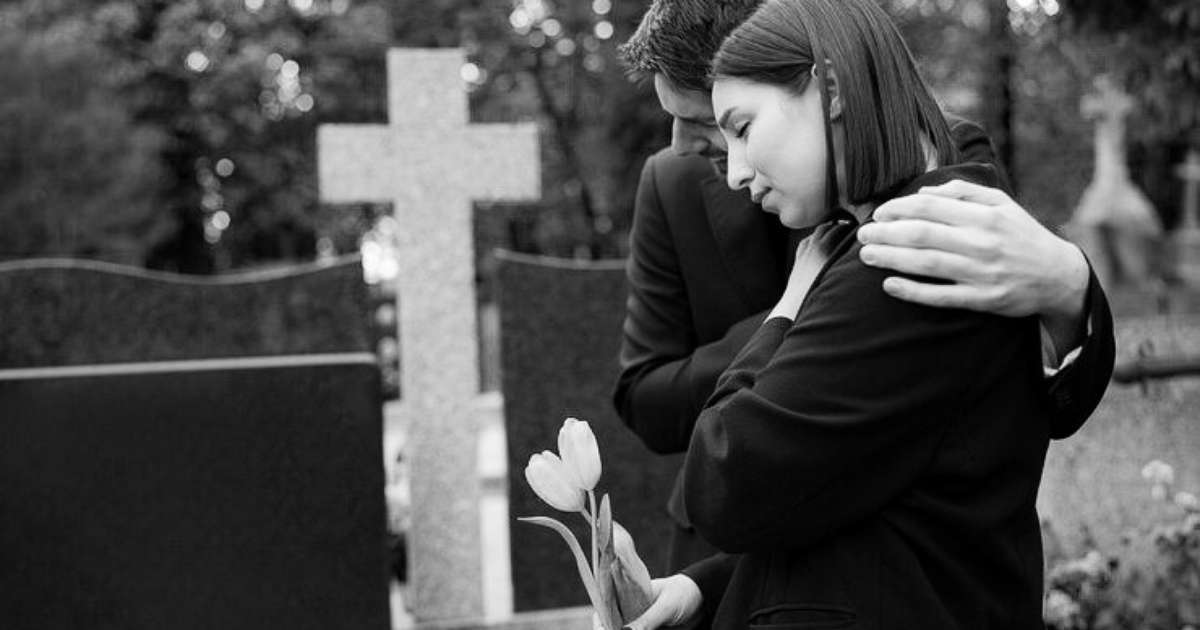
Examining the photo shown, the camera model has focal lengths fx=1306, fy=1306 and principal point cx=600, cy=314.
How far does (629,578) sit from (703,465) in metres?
0.24

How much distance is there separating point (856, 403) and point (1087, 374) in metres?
0.33

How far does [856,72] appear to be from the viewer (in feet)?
4.63

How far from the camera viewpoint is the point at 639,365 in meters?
2.23

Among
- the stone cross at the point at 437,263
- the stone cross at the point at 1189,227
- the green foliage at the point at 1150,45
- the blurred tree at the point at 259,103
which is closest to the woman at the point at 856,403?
the stone cross at the point at 437,263

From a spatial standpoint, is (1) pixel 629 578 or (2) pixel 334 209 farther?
(2) pixel 334 209

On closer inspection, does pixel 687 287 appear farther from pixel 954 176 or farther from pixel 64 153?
pixel 64 153

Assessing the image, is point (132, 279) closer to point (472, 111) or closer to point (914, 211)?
point (914, 211)

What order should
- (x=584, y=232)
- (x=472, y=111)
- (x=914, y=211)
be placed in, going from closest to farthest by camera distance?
(x=914, y=211) < (x=472, y=111) < (x=584, y=232)

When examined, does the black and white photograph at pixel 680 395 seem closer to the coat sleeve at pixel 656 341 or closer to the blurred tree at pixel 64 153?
the coat sleeve at pixel 656 341

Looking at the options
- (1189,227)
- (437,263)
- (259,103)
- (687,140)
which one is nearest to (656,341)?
(687,140)

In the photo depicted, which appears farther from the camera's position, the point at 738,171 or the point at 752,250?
the point at 752,250

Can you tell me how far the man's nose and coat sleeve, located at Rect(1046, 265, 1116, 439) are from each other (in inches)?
27.6

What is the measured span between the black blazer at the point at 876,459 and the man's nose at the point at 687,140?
0.59m

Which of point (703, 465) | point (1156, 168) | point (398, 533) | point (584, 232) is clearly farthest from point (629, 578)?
point (1156, 168)
